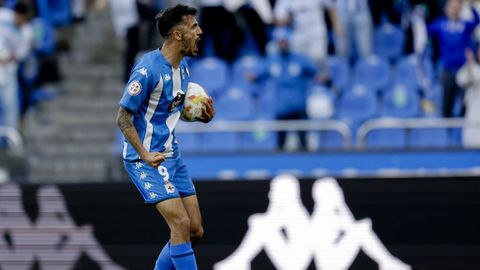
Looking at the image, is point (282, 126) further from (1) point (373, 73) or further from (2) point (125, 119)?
(2) point (125, 119)

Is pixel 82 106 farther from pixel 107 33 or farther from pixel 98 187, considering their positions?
pixel 98 187

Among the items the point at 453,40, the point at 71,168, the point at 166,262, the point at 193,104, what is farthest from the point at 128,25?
the point at 166,262

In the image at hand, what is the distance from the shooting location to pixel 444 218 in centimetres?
907

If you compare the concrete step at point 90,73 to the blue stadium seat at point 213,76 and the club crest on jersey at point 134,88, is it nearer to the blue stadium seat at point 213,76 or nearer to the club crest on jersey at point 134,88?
the blue stadium seat at point 213,76

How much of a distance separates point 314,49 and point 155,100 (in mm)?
5264

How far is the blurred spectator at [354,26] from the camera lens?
12.4 metres

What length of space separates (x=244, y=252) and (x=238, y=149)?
2.24m

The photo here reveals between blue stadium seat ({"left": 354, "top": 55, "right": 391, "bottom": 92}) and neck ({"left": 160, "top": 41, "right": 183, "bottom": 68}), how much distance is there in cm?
A: 523

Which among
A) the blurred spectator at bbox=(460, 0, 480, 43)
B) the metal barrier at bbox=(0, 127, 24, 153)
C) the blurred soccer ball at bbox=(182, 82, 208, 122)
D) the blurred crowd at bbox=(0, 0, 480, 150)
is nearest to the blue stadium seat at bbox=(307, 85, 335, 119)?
the blurred crowd at bbox=(0, 0, 480, 150)

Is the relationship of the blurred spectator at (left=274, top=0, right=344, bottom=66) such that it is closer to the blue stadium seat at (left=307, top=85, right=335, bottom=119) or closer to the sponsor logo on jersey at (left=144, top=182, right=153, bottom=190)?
the blue stadium seat at (left=307, top=85, right=335, bottom=119)

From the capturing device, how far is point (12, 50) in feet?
41.6

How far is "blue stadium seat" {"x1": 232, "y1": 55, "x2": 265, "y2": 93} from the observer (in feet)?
40.5

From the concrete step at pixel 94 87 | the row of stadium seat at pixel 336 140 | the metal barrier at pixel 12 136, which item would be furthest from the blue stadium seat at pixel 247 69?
the metal barrier at pixel 12 136

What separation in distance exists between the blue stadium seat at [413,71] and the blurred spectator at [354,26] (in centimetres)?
42
